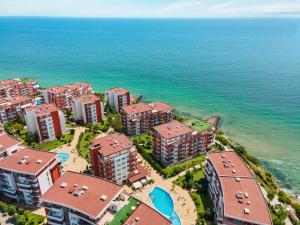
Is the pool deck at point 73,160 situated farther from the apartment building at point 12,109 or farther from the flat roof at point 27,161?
the apartment building at point 12,109

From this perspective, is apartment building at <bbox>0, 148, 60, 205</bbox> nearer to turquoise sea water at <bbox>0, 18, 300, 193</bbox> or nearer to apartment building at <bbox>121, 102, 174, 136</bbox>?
apartment building at <bbox>121, 102, 174, 136</bbox>

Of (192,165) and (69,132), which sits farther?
(69,132)

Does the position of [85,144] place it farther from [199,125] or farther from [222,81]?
[222,81]

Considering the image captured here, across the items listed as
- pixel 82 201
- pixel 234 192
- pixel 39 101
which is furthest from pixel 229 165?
pixel 39 101

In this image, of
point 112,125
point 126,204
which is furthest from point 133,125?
point 126,204

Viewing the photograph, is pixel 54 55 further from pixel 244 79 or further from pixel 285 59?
pixel 285 59

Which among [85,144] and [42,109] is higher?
[42,109]
